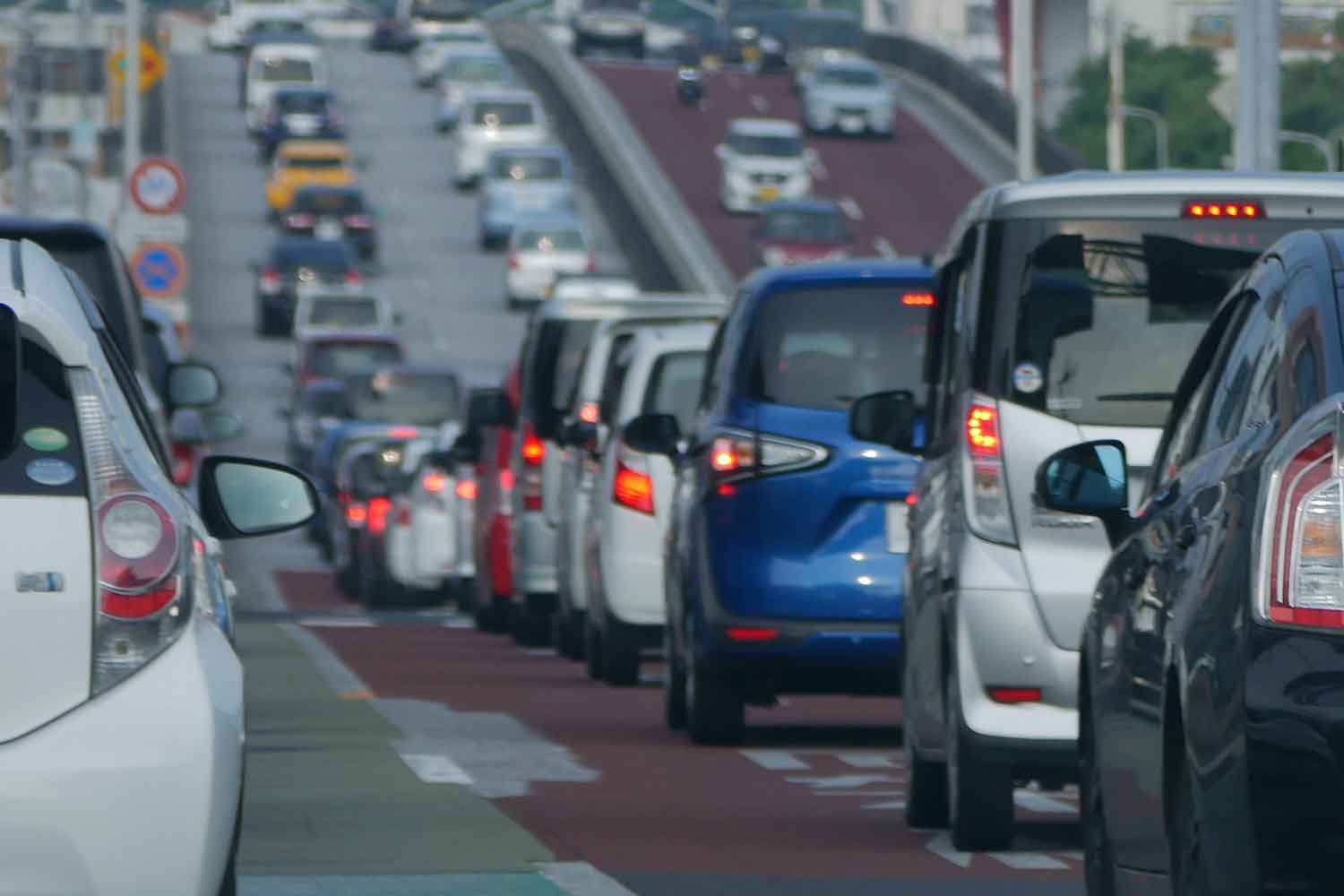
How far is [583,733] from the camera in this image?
16.2m

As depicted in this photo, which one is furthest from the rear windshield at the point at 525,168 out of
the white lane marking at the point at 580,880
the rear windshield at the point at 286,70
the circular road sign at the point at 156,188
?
the white lane marking at the point at 580,880

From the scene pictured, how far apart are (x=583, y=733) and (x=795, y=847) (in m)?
4.69

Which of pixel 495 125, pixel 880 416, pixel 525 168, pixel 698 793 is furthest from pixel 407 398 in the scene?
pixel 495 125

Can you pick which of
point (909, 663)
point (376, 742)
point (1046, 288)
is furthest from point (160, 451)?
point (376, 742)

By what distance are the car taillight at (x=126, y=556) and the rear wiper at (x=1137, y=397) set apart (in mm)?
4630

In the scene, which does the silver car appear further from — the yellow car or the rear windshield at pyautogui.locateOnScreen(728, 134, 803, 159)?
the yellow car

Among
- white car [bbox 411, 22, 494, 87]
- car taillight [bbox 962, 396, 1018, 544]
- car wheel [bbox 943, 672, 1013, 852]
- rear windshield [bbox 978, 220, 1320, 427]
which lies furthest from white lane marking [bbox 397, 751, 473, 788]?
white car [bbox 411, 22, 494, 87]

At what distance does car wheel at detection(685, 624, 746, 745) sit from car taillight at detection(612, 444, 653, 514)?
10.5ft

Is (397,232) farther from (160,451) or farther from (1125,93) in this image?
(160,451)

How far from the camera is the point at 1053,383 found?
36.6ft

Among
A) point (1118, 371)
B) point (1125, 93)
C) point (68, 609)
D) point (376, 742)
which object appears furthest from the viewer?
point (1125, 93)

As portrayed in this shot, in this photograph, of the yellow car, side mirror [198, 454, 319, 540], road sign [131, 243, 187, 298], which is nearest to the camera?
side mirror [198, 454, 319, 540]

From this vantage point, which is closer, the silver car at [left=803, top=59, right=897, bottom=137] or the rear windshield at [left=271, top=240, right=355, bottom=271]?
the rear windshield at [left=271, top=240, right=355, bottom=271]

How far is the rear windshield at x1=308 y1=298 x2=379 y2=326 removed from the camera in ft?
216
